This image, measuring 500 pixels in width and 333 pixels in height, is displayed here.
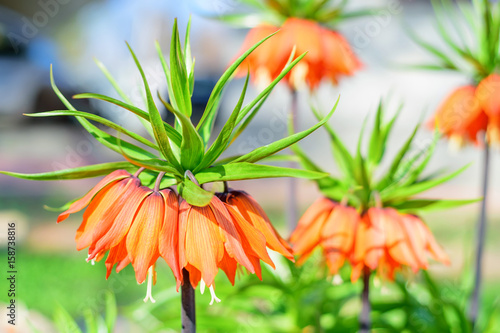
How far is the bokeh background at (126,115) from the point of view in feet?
8.93

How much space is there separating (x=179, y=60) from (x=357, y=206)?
490 mm

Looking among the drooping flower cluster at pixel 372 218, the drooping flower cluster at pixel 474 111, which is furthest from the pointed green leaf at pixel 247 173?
the drooping flower cluster at pixel 474 111

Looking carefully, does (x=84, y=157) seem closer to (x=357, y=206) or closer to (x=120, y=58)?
(x=120, y=58)

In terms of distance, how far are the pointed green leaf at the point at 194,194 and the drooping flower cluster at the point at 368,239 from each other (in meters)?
0.38

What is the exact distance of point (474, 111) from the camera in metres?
1.48

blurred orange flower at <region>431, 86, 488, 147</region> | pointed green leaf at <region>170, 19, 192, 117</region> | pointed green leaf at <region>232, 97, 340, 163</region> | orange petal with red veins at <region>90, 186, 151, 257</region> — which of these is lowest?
orange petal with red veins at <region>90, 186, 151, 257</region>

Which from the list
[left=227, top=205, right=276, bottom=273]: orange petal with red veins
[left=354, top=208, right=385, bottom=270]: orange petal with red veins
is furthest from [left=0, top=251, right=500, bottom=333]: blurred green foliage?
[left=227, top=205, right=276, bottom=273]: orange petal with red veins

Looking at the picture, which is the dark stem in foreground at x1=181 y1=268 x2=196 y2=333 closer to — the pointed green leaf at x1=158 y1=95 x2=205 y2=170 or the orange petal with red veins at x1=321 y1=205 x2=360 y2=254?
the pointed green leaf at x1=158 y1=95 x2=205 y2=170

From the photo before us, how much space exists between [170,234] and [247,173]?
5.2 inches

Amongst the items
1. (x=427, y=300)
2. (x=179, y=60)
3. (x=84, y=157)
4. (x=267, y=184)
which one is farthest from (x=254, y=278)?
(x=84, y=157)

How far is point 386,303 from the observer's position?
52.3 inches

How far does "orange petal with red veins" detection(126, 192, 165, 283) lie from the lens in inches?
28.0

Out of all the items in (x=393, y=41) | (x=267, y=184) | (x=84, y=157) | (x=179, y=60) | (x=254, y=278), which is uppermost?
(x=393, y=41)

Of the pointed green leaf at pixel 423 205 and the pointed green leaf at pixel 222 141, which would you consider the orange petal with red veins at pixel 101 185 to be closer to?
the pointed green leaf at pixel 222 141
